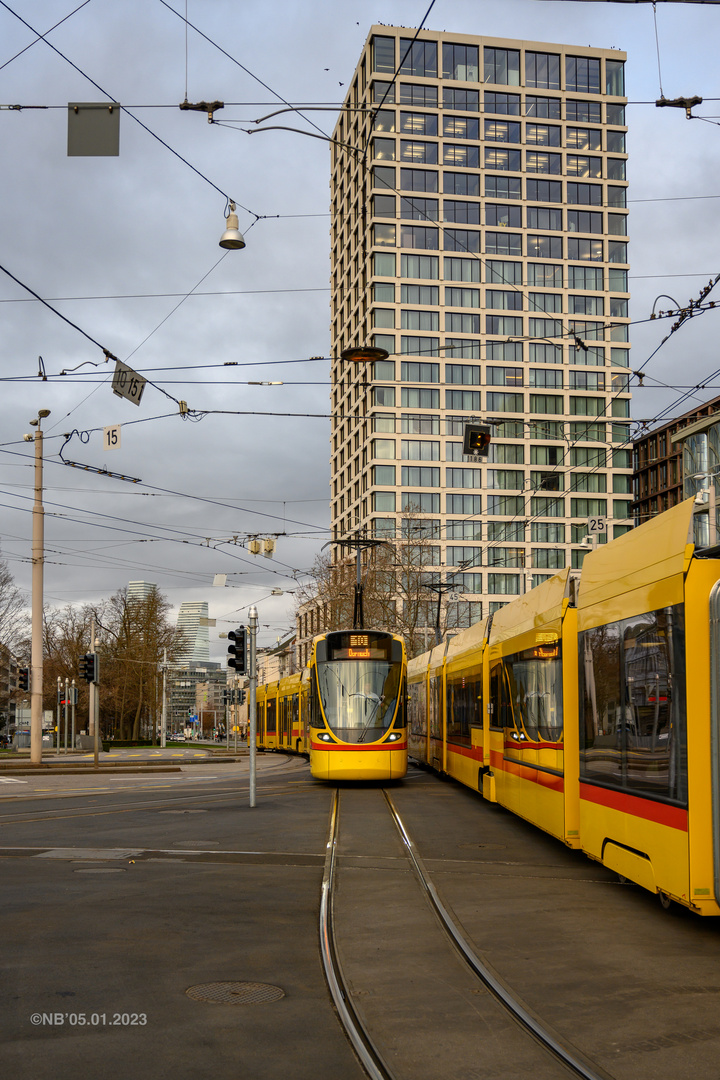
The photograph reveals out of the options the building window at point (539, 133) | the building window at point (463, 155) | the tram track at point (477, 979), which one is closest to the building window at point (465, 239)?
the building window at point (463, 155)

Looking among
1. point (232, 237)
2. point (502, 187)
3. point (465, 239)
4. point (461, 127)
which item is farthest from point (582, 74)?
point (232, 237)

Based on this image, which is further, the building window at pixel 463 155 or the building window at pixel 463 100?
the building window at pixel 463 155

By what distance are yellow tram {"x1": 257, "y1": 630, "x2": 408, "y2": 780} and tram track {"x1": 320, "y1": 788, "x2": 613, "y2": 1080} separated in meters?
12.1

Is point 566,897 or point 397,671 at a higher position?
point 397,671

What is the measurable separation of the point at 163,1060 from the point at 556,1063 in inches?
72.9

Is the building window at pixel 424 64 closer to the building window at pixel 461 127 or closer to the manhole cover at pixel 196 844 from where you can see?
the building window at pixel 461 127

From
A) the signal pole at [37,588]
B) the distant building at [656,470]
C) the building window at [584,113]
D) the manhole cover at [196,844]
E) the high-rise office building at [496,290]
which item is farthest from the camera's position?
the distant building at [656,470]

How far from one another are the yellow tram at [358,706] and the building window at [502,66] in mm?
78070

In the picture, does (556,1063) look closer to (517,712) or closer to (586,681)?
(586,681)

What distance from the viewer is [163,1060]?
5285mm

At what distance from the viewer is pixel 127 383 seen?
60.2ft

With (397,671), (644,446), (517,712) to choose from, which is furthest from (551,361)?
(517,712)

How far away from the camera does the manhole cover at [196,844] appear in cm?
1364

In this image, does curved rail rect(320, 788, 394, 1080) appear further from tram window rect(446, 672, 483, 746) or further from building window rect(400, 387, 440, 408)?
building window rect(400, 387, 440, 408)
